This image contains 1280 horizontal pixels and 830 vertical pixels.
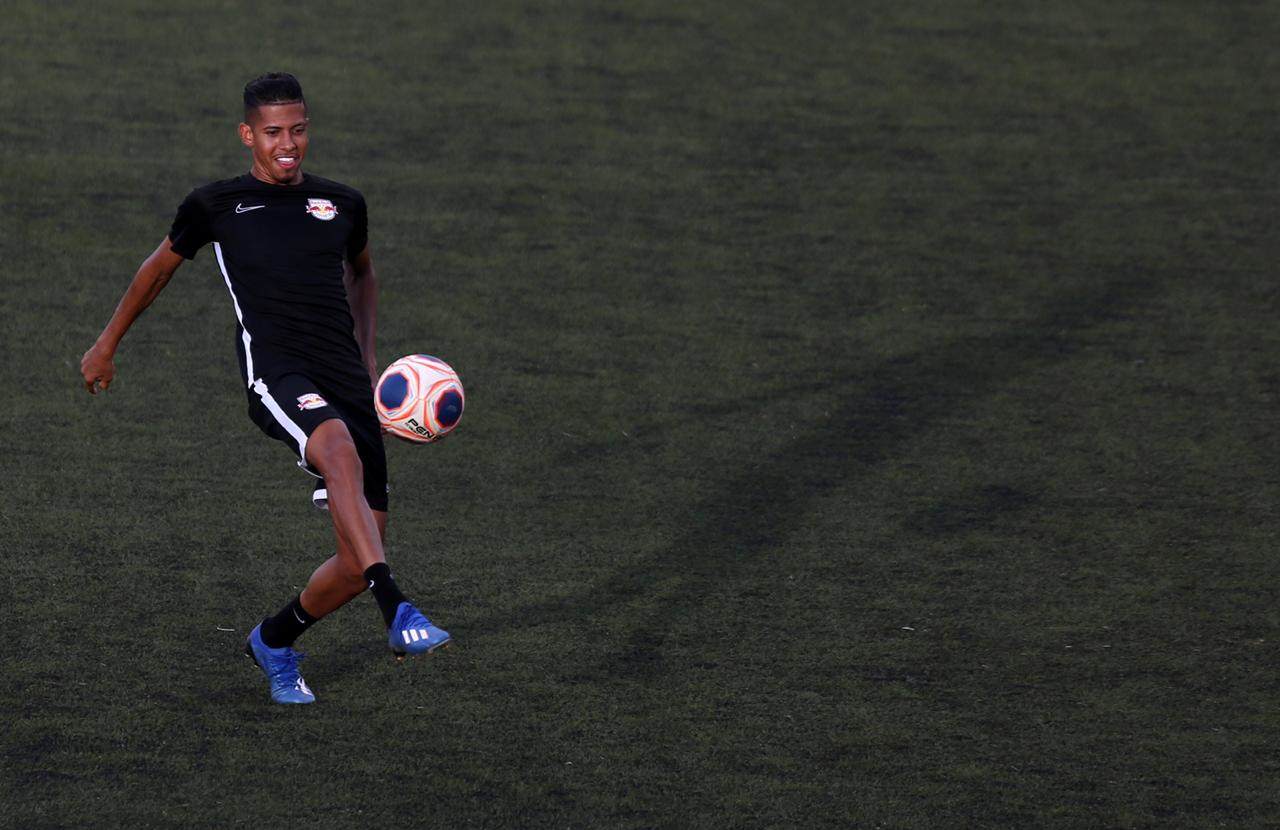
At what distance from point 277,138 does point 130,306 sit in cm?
63

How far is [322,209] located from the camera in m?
4.61

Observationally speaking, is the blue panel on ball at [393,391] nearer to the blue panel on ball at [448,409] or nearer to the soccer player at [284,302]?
the blue panel on ball at [448,409]

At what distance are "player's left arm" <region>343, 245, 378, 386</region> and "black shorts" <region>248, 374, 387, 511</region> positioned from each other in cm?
30

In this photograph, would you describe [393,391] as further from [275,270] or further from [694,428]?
[694,428]

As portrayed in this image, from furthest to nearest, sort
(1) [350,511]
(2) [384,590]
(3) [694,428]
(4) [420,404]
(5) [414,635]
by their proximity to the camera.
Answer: (3) [694,428]
(4) [420,404]
(1) [350,511]
(2) [384,590]
(5) [414,635]

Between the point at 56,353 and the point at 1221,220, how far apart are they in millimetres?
6272

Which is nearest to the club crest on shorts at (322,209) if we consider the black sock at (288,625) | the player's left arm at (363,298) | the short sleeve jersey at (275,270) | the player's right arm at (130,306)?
the short sleeve jersey at (275,270)

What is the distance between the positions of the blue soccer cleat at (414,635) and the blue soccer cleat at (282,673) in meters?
0.77

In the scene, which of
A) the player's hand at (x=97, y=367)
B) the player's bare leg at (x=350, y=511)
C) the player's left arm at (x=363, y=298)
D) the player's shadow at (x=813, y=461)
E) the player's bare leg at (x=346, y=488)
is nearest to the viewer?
the player's bare leg at (x=350, y=511)

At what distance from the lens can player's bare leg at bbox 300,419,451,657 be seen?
13.2ft

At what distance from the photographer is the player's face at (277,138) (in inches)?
176

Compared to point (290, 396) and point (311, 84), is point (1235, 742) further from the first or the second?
point (311, 84)

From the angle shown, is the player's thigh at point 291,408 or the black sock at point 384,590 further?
the player's thigh at point 291,408

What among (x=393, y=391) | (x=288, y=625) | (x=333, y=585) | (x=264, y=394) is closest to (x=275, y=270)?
(x=264, y=394)
